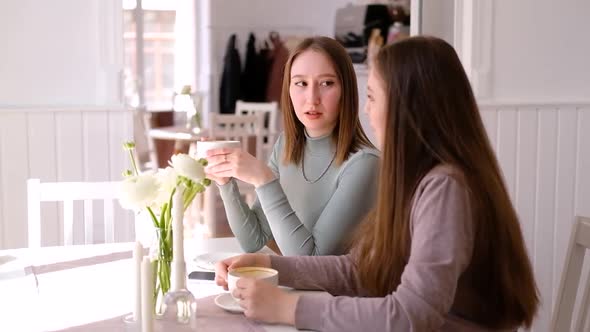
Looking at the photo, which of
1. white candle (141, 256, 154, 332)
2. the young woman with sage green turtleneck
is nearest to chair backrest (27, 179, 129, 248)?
the young woman with sage green turtleneck

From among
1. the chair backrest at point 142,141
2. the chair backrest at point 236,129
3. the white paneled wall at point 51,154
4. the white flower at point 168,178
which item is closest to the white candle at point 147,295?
the white flower at point 168,178

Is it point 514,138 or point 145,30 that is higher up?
point 145,30

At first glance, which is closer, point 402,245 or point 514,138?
point 402,245

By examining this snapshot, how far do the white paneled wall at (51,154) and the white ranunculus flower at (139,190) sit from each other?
1.87 m

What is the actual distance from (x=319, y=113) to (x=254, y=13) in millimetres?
5893

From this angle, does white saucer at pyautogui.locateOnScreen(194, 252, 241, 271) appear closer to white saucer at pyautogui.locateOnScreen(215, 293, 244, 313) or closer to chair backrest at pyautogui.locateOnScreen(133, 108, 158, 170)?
white saucer at pyautogui.locateOnScreen(215, 293, 244, 313)

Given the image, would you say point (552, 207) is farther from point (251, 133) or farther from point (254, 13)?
point (254, 13)

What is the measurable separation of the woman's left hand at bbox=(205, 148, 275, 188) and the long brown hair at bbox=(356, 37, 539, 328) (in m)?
0.40

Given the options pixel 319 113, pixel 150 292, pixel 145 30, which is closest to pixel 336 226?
pixel 319 113

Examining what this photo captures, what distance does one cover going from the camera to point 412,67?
128cm

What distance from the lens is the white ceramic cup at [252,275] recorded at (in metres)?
1.37

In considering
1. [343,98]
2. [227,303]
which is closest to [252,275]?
[227,303]

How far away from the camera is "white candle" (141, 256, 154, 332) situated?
1.12m

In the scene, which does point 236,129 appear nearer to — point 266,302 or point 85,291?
point 85,291
